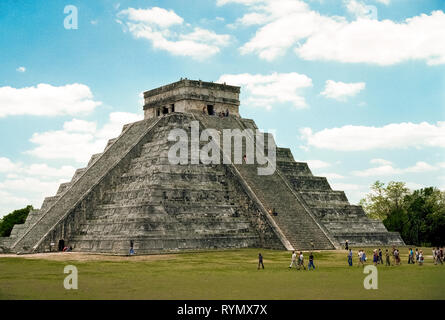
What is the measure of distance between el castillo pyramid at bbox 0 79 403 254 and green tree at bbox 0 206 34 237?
64.0ft

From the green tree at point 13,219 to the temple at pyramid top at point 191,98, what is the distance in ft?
79.5

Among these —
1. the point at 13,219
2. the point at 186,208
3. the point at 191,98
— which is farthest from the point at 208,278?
the point at 13,219

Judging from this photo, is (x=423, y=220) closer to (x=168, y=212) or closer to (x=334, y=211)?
(x=334, y=211)

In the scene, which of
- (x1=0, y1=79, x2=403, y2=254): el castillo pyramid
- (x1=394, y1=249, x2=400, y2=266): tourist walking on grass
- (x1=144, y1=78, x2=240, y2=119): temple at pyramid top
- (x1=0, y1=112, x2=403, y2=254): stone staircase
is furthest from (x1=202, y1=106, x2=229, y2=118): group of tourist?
(x1=394, y1=249, x2=400, y2=266): tourist walking on grass

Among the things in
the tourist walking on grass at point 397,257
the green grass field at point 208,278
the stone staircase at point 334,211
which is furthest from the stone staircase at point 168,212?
the tourist walking on grass at point 397,257

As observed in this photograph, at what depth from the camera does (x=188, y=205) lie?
33625 millimetres

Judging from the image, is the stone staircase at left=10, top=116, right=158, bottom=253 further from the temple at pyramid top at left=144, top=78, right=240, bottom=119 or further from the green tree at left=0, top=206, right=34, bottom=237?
the green tree at left=0, top=206, right=34, bottom=237

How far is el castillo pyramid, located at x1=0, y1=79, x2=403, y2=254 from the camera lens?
105 feet

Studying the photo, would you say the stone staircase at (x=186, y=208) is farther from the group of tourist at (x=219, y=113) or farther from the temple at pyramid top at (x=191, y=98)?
the temple at pyramid top at (x=191, y=98)

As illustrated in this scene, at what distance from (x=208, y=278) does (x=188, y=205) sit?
43.1ft

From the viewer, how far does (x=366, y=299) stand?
1559 centimetres

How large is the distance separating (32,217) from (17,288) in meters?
26.6

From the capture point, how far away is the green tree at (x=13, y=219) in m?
61.0
